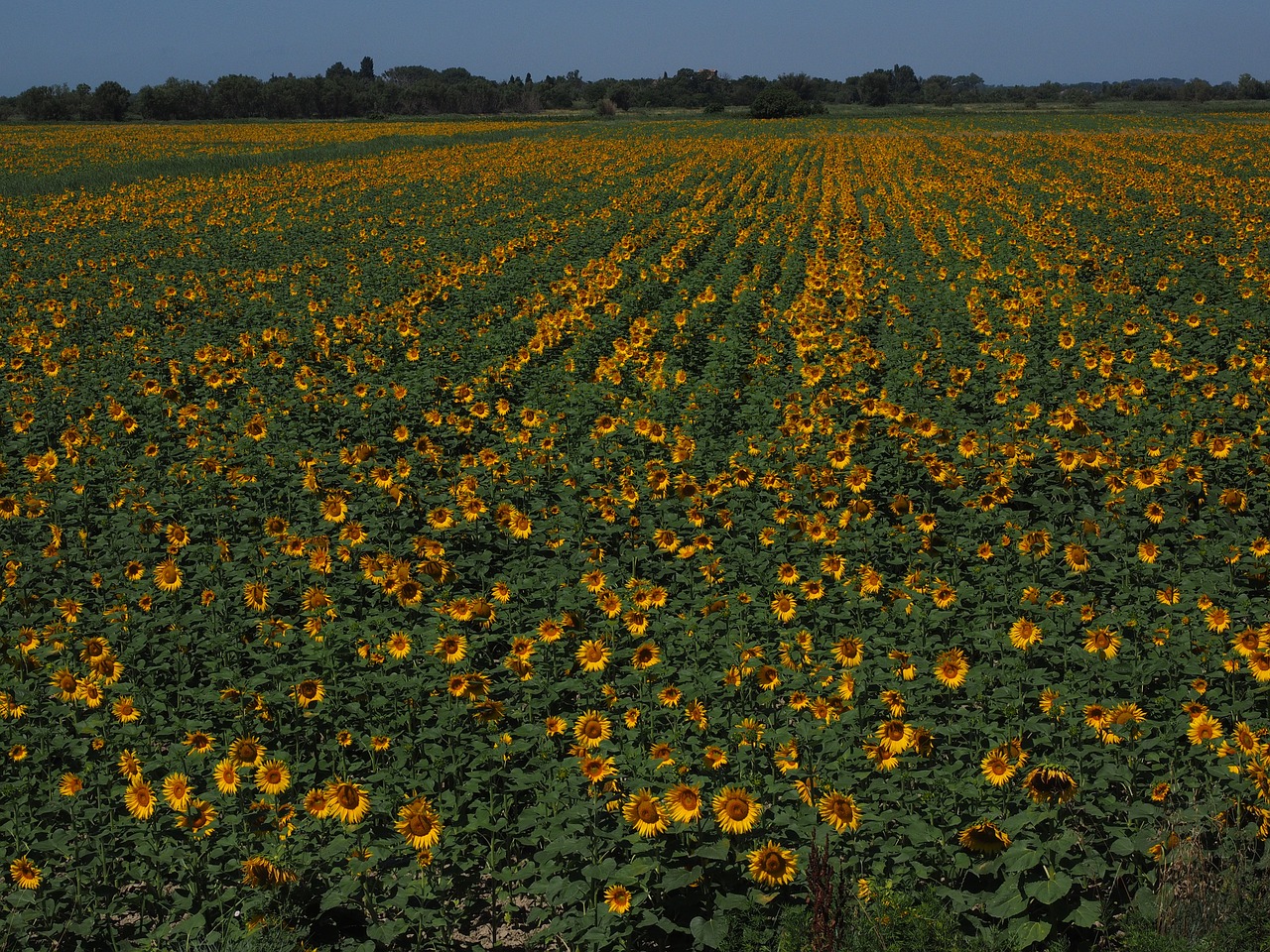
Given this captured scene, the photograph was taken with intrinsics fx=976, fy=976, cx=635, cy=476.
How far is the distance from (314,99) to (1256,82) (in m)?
101

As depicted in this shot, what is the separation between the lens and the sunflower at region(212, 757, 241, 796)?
4.16m

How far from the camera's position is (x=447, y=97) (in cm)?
11825

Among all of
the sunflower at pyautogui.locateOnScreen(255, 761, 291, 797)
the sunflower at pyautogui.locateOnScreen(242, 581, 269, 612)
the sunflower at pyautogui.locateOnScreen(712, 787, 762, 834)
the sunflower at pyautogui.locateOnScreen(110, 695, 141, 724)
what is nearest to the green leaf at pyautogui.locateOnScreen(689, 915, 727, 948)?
the sunflower at pyautogui.locateOnScreen(712, 787, 762, 834)

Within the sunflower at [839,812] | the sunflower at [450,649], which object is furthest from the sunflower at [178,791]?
the sunflower at [839,812]

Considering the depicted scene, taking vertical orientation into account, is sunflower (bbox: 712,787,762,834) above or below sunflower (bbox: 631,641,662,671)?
below

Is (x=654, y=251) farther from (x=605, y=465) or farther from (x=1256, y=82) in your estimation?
(x=1256, y=82)

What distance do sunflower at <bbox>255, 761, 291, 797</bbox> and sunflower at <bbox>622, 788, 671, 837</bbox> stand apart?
154 centimetres

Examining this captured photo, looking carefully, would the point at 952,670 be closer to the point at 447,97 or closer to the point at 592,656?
the point at 592,656

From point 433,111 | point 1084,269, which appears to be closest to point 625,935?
point 1084,269

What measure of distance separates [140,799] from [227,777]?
0.37 meters

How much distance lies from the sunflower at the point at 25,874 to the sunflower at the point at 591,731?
2215 mm

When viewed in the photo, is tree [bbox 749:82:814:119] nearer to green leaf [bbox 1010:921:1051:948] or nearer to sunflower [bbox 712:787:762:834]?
sunflower [bbox 712:787:762:834]

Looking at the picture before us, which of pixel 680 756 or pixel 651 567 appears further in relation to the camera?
pixel 651 567

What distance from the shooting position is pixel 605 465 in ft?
26.0
